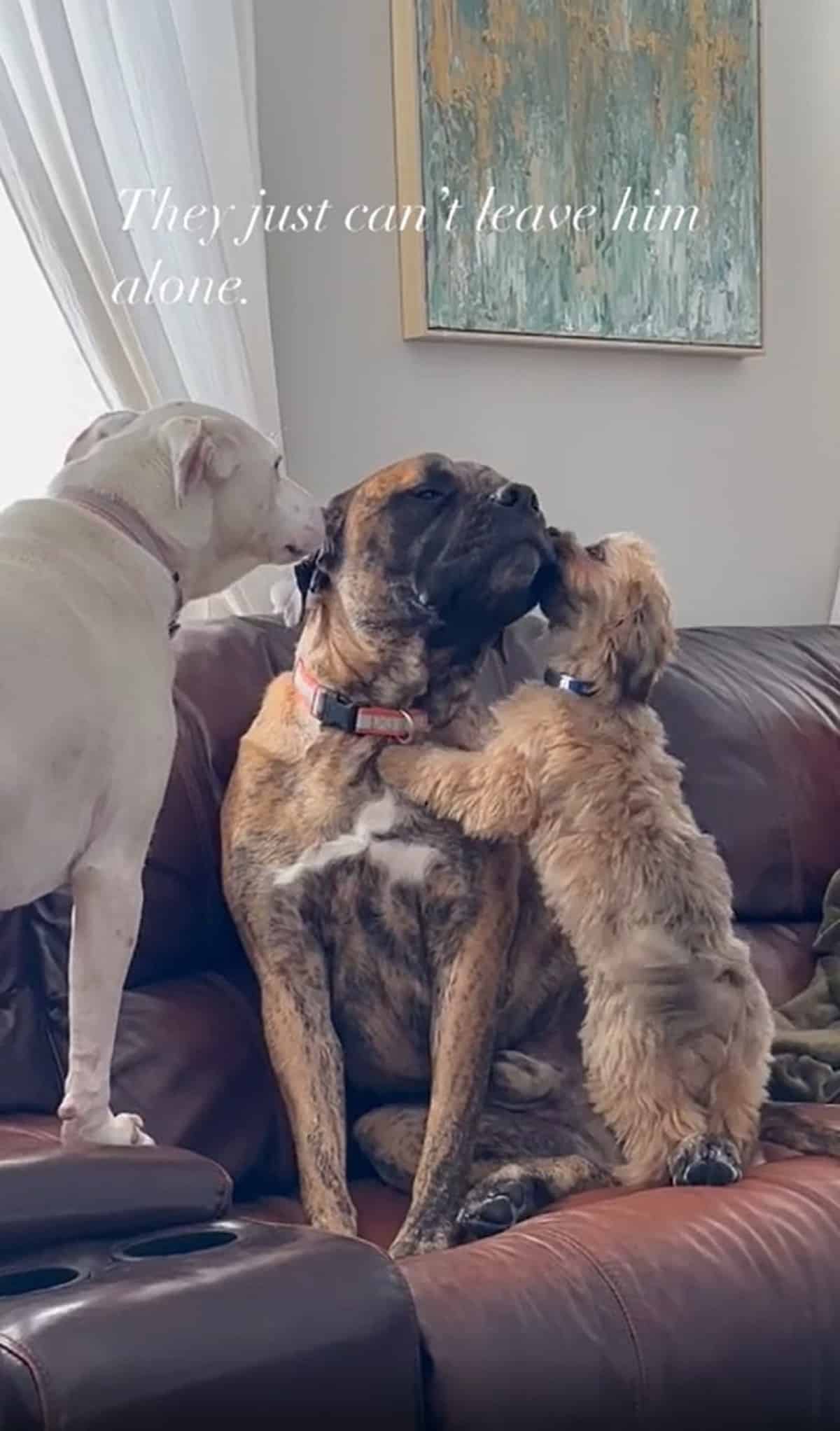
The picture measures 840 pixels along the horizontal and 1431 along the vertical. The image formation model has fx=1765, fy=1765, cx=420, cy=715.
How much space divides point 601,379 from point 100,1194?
223 cm

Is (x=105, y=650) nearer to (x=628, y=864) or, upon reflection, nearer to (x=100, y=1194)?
(x=100, y=1194)

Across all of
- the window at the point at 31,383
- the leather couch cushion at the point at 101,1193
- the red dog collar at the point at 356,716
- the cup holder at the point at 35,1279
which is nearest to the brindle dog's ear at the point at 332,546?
the red dog collar at the point at 356,716

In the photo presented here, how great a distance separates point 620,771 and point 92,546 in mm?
711

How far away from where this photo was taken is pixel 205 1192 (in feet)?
4.30

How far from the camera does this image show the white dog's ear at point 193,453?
169 centimetres

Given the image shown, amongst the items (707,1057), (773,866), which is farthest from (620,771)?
(773,866)

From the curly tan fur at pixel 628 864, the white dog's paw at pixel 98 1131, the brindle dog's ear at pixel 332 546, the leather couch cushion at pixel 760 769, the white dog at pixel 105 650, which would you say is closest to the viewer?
the white dog at pixel 105 650

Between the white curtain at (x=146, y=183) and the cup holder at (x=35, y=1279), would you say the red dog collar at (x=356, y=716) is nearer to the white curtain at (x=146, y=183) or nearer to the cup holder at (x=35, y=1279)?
the white curtain at (x=146, y=183)

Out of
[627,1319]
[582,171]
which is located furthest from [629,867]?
[582,171]

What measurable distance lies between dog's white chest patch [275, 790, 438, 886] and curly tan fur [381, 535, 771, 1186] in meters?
0.05

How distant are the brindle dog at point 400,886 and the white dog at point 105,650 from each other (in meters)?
0.30

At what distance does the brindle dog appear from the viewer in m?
2.00

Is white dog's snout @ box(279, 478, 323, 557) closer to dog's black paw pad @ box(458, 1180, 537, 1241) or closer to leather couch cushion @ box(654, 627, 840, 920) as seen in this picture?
dog's black paw pad @ box(458, 1180, 537, 1241)

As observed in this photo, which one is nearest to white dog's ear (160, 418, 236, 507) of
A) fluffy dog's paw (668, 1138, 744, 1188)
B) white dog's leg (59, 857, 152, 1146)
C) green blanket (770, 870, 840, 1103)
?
white dog's leg (59, 857, 152, 1146)
